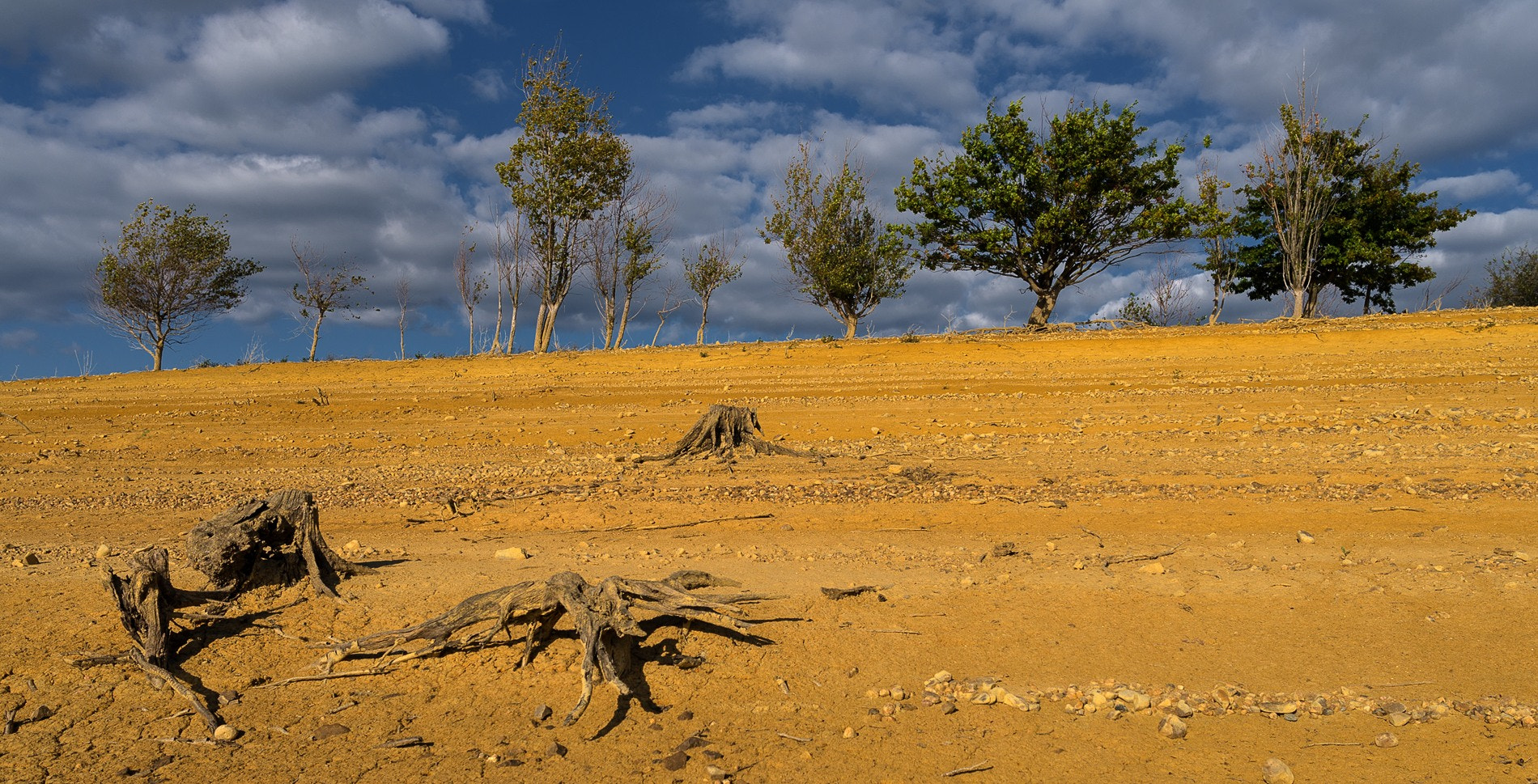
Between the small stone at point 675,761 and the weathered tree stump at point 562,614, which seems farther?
the weathered tree stump at point 562,614

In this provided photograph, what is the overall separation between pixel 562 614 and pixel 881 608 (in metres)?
1.84

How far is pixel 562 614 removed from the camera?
15.9 ft

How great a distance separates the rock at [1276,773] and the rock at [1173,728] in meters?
0.34

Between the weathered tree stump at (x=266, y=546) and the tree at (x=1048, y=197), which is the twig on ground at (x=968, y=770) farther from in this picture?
the tree at (x=1048, y=197)

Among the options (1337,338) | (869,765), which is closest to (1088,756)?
(869,765)

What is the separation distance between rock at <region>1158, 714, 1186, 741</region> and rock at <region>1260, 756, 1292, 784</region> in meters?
0.34

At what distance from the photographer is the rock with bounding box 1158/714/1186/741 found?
A: 3932 mm

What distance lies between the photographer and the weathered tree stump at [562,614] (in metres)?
4.45

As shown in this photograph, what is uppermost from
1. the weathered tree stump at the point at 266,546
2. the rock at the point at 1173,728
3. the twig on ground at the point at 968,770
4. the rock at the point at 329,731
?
the weathered tree stump at the point at 266,546

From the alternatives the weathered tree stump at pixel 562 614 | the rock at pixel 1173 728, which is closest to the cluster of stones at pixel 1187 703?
the rock at pixel 1173 728

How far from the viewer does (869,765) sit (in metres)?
3.77

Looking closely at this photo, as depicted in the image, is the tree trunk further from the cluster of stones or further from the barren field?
the cluster of stones

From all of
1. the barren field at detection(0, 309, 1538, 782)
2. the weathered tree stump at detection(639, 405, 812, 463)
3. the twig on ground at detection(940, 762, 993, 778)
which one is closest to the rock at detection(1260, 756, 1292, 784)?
the barren field at detection(0, 309, 1538, 782)

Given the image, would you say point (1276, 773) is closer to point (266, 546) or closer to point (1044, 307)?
point (266, 546)
